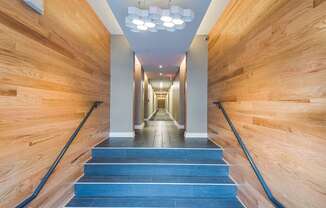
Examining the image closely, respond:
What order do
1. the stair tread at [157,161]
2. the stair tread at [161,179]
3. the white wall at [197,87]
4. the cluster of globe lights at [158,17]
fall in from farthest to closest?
the white wall at [197,87]
the stair tread at [157,161]
the stair tread at [161,179]
the cluster of globe lights at [158,17]

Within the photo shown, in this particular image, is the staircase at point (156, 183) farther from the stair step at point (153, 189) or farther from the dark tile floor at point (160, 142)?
the dark tile floor at point (160, 142)

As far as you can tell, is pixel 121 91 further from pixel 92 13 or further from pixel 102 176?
pixel 102 176

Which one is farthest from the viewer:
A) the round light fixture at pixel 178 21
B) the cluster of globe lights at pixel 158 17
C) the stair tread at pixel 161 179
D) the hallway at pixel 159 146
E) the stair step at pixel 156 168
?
the stair step at pixel 156 168

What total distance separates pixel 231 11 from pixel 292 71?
1974 millimetres

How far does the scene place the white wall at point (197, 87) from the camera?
479 cm

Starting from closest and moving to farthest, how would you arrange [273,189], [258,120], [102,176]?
[273,189]
[258,120]
[102,176]

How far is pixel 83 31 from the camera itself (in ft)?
9.93

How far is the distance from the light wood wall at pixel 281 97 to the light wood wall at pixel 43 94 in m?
2.33

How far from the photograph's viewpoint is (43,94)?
77.4 inches

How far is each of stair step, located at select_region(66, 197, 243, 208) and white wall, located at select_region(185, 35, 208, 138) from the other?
226cm

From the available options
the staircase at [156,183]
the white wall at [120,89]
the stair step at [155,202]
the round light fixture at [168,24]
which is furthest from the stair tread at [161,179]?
the round light fixture at [168,24]

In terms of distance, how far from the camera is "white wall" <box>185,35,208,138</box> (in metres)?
4.79

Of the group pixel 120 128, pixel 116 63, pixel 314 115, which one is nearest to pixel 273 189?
pixel 314 115

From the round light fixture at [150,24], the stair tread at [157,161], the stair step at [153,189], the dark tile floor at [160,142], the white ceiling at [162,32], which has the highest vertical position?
the white ceiling at [162,32]
